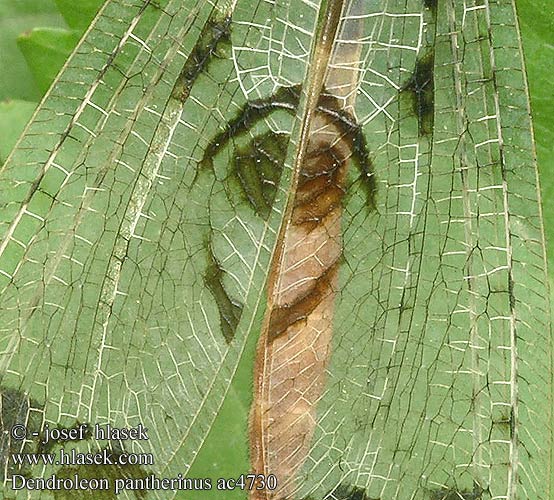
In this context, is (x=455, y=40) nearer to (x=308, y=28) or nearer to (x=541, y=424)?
(x=308, y=28)

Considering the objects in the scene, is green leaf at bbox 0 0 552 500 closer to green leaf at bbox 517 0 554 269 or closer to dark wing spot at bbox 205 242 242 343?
dark wing spot at bbox 205 242 242 343

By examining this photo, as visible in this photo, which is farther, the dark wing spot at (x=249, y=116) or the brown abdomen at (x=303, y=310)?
the brown abdomen at (x=303, y=310)

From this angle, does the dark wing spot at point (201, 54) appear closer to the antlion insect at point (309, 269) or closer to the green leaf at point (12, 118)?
the antlion insect at point (309, 269)

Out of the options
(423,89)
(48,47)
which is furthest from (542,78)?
(48,47)

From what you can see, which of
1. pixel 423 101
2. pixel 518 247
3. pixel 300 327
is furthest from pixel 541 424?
pixel 423 101

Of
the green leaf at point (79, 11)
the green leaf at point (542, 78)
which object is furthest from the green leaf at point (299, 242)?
the green leaf at point (79, 11)

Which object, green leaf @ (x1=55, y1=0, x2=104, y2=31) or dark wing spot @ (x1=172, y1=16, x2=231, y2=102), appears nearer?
dark wing spot @ (x1=172, y1=16, x2=231, y2=102)

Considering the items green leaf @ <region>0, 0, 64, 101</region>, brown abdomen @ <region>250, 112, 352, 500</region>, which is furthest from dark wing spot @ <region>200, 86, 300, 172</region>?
green leaf @ <region>0, 0, 64, 101</region>
